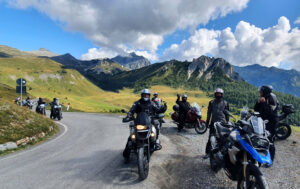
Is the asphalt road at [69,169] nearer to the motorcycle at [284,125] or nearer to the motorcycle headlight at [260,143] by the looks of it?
the motorcycle headlight at [260,143]

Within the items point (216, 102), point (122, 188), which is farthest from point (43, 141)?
point (216, 102)

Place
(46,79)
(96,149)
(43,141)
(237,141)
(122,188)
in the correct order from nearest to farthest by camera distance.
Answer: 1. (237,141)
2. (122,188)
3. (96,149)
4. (43,141)
5. (46,79)

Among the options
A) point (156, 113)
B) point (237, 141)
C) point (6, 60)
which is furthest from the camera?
point (6, 60)

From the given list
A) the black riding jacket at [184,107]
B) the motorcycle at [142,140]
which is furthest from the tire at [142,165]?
the black riding jacket at [184,107]

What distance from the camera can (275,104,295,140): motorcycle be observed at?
364 inches

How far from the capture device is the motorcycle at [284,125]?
926 cm

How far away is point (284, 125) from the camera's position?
9.39 m

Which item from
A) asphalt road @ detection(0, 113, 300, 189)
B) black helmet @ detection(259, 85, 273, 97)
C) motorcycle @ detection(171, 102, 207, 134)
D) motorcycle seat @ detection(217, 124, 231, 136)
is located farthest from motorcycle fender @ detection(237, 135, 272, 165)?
motorcycle @ detection(171, 102, 207, 134)

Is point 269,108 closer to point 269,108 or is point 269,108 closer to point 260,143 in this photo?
point 269,108

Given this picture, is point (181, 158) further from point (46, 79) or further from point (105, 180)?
point (46, 79)

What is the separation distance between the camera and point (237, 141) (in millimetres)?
4359

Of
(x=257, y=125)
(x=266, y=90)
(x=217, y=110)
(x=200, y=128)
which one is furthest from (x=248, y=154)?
(x=200, y=128)

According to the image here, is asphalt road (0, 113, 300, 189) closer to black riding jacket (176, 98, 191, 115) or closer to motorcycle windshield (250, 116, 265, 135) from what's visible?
motorcycle windshield (250, 116, 265, 135)

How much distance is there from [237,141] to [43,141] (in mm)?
10509
